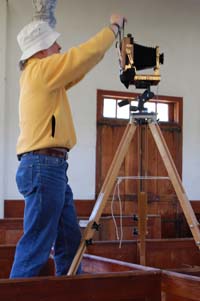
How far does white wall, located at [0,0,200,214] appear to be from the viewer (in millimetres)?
6172

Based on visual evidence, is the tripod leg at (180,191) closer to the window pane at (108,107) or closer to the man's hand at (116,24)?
the man's hand at (116,24)

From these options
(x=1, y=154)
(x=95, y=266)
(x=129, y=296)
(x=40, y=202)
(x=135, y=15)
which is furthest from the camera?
(x=135, y=15)

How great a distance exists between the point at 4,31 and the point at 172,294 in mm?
4640

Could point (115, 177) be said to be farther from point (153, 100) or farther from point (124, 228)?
point (153, 100)

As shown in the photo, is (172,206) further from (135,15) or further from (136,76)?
(136,76)

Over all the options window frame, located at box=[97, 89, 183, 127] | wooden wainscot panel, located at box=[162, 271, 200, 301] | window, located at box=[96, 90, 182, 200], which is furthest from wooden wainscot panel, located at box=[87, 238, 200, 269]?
window frame, located at box=[97, 89, 183, 127]

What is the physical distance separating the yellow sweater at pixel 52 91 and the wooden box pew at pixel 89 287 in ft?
1.85

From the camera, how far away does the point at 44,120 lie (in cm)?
223

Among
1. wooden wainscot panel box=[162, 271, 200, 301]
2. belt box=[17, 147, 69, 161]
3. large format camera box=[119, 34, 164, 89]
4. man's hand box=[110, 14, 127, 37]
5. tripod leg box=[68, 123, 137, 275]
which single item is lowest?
wooden wainscot panel box=[162, 271, 200, 301]

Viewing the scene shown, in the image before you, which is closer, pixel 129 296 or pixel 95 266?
pixel 129 296

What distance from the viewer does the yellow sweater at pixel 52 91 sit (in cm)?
218

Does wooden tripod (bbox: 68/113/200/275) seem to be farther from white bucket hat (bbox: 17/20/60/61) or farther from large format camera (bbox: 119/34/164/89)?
white bucket hat (bbox: 17/20/60/61)

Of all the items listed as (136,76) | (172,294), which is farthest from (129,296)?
(136,76)

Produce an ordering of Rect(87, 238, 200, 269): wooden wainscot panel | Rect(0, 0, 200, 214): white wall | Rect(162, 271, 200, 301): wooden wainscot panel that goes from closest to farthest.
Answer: Rect(162, 271, 200, 301): wooden wainscot panel → Rect(87, 238, 200, 269): wooden wainscot panel → Rect(0, 0, 200, 214): white wall
